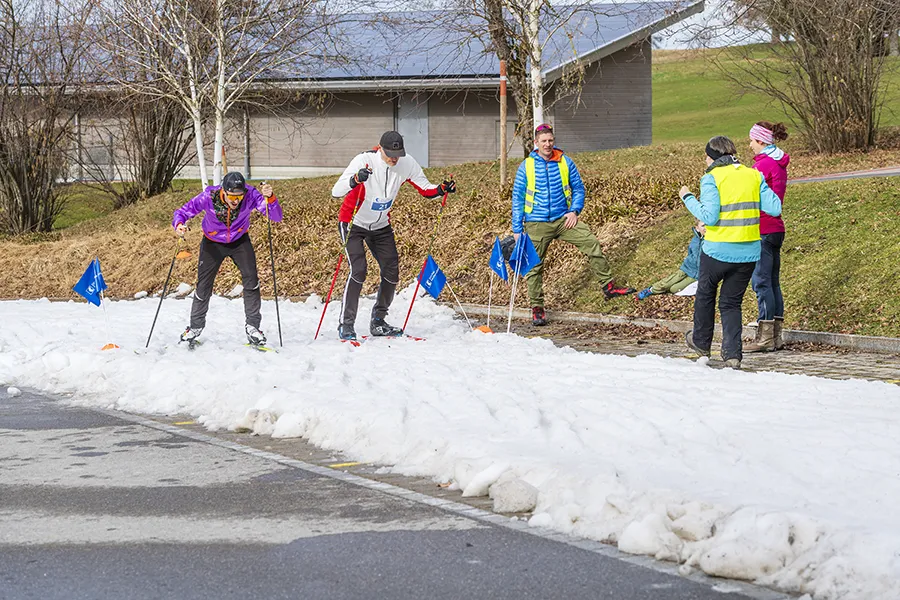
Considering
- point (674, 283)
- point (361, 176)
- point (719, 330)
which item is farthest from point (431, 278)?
point (719, 330)

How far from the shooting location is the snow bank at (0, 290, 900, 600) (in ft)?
18.6

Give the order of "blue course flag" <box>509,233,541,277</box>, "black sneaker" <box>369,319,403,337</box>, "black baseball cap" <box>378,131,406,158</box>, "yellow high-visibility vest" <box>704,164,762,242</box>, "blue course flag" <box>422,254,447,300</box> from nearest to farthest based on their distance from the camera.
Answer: "yellow high-visibility vest" <box>704,164,762,242</box> → "black baseball cap" <box>378,131,406,158</box> → "black sneaker" <box>369,319,403,337</box> → "blue course flag" <box>509,233,541,277</box> → "blue course flag" <box>422,254,447,300</box>

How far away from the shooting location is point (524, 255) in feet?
47.2

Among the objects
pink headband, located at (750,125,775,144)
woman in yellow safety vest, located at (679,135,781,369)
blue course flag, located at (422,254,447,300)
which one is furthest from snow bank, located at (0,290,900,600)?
pink headband, located at (750,125,775,144)

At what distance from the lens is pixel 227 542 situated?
617cm

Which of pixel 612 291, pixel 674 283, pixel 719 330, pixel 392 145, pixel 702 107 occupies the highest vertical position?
pixel 702 107

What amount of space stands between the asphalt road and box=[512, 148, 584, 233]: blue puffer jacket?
704cm

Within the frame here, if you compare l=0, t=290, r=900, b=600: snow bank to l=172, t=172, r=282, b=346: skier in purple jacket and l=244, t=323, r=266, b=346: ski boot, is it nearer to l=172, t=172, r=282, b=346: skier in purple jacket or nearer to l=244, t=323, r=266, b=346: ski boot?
l=244, t=323, r=266, b=346: ski boot

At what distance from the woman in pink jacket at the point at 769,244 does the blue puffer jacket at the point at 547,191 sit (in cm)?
287

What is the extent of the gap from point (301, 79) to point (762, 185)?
25.3 meters

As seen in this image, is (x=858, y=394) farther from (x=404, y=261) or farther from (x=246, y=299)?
(x=404, y=261)

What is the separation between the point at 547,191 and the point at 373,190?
249 cm

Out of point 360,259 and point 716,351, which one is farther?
point 360,259

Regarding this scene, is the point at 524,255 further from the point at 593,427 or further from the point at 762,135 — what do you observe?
the point at 593,427
